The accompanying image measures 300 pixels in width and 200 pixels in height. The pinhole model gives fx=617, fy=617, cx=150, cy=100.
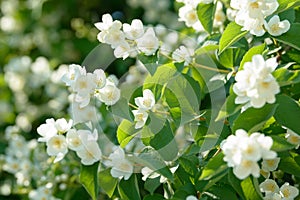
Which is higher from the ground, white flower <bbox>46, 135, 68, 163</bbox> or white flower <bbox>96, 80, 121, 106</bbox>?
white flower <bbox>96, 80, 121, 106</bbox>

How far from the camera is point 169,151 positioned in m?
1.15

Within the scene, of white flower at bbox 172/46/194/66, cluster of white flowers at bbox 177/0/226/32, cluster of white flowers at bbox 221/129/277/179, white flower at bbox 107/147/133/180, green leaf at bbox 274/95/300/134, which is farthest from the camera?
cluster of white flowers at bbox 177/0/226/32

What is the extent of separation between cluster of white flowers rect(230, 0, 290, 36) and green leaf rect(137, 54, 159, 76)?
18cm

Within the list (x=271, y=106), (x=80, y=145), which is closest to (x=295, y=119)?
(x=271, y=106)

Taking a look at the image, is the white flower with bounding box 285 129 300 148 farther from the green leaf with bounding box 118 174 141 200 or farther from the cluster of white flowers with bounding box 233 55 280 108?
the green leaf with bounding box 118 174 141 200

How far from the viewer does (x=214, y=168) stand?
3.27 ft

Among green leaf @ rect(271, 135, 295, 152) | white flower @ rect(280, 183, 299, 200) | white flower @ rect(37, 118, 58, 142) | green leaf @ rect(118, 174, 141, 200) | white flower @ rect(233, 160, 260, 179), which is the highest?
white flower @ rect(233, 160, 260, 179)

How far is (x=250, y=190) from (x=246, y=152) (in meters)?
0.15

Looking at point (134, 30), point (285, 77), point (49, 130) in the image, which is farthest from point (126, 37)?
point (285, 77)

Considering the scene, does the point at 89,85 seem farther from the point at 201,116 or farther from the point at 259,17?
the point at 259,17

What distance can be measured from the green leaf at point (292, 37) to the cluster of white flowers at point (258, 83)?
7.3 inches

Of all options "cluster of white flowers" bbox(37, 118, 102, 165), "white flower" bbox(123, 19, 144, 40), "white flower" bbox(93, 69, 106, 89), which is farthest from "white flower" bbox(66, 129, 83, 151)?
"white flower" bbox(123, 19, 144, 40)

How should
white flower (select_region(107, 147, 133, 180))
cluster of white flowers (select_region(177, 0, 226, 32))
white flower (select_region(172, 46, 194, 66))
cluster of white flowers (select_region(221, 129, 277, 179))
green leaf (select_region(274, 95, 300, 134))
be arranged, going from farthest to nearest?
cluster of white flowers (select_region(177, 0, 226, 32)) → white flower (select_region(172, 46, 194, 66)) → white flower (select_region(107, 147, 133, 180)) → green leaf (select_region(274, 95, 300, 134)) → cluster of white flowers (select_region(221, 129, 277, 179))

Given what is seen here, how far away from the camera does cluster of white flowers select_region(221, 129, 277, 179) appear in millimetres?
932
